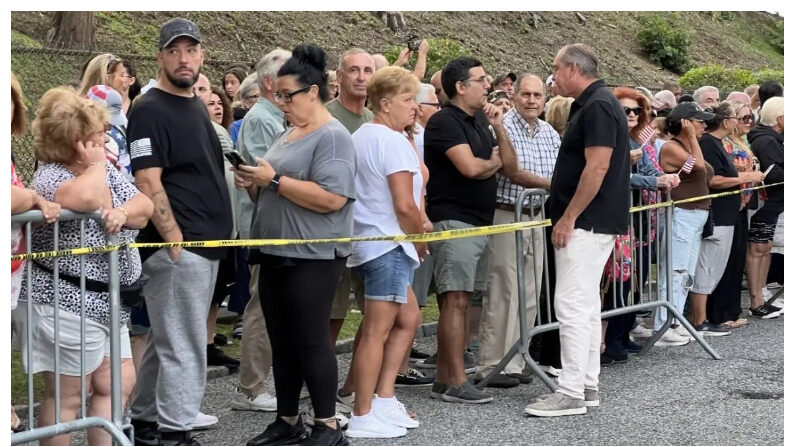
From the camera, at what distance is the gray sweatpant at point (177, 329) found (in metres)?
5.76

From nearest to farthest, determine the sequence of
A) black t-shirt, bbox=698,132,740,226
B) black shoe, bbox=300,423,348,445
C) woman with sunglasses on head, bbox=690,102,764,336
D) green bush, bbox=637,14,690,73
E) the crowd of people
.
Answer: the crowd of people, black shoe, bbox=300,423,348,445, woman with sunglasses on head, bbox=690,102,764,336, black t-shirt, bbox=698,132,740,226, green bush, bbox=637,14,690,73

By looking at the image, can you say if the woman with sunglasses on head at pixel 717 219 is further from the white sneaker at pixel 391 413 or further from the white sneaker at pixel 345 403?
the white sneaker at pixel 391 413

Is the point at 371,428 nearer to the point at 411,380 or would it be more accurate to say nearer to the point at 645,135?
the point at 411,380

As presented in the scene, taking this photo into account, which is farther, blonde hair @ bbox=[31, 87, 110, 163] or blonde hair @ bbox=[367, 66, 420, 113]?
blonde hair @ bbox=[367, 66, 420, 113]

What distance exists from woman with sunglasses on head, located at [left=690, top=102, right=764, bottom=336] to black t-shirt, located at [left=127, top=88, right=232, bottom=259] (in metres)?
5.14

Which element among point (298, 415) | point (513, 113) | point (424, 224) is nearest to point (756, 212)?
point (513, 113)

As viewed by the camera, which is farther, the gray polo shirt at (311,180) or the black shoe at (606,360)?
the black shoe at (606,360)

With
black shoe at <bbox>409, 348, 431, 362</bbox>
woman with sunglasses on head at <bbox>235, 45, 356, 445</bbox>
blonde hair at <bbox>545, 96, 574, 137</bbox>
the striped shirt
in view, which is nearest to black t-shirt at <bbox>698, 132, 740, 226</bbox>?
blonde hair at <bbox>545, 96, 574, 137</bbox>

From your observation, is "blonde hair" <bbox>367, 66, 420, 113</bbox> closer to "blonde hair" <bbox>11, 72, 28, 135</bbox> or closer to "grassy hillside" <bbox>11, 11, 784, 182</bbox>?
"blonde hair" <bbox>11, 72, 28, 135</bbox>

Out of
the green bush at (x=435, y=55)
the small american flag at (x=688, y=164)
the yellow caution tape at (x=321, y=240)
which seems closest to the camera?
the yellow caution tape at (x=321, y=240)

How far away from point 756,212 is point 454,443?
5.96m

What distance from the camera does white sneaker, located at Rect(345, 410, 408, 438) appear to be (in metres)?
6.22

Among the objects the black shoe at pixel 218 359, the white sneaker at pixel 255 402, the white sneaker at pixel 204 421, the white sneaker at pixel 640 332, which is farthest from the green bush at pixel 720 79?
the white sneaker at pixel 204 421

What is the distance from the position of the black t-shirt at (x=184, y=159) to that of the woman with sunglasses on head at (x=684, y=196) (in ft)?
14.0
